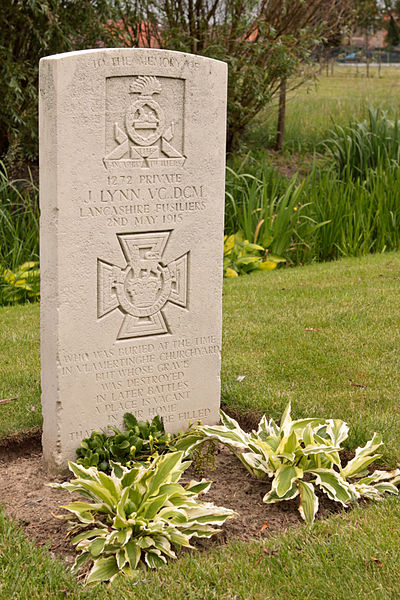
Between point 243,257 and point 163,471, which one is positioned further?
point 243,257

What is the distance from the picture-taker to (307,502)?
3.12 m

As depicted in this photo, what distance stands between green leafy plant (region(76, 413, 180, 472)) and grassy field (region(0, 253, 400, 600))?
525 millimetres

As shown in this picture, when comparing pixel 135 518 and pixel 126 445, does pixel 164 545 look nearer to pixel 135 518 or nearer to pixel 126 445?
pixel 135 518

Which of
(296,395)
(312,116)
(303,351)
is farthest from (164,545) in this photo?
(312,116)

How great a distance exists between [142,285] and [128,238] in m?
0.26

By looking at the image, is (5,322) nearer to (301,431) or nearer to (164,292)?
(164,292)

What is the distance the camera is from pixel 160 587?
2590 mm

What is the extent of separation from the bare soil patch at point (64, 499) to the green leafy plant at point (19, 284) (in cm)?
270

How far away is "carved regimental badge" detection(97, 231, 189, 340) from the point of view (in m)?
3.44

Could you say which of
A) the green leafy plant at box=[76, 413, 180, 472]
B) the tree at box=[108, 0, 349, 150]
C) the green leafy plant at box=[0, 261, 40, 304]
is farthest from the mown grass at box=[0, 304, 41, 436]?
the tree at box=[108, 0, 349, 150]

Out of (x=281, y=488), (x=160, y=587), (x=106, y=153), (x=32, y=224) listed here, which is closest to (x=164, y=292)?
(x=106, y=153)

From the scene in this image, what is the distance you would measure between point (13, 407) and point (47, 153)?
152 cm

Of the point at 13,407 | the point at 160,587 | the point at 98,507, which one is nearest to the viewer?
the point at 160,587

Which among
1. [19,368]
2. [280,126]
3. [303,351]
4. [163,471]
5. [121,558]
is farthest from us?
[280,126]
